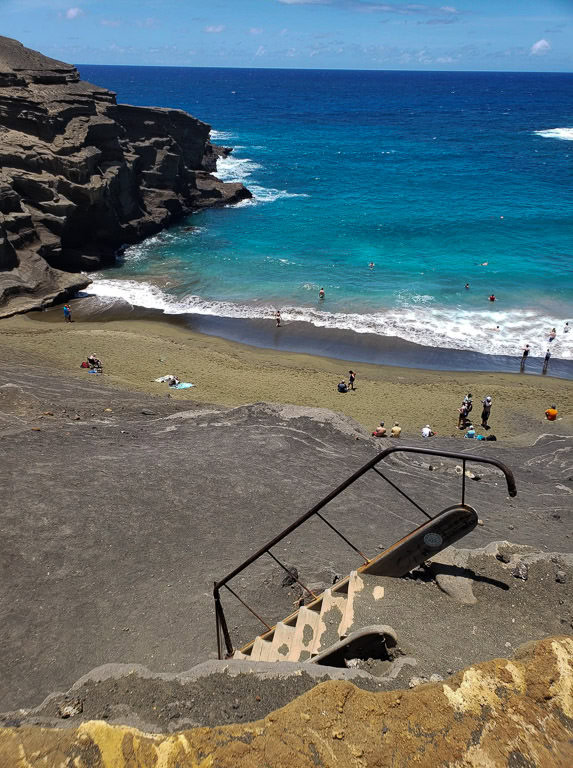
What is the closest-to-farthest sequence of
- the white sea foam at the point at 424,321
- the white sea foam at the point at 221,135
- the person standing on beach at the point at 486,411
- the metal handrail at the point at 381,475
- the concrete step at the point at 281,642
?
the metal handrail at the point at 381,475 → the concrete step at the point at 281,642 → the person standing on beach at the point at 486,411 → the white sea foam at the point at 424,321 → the white sea foam at the point at 221,135

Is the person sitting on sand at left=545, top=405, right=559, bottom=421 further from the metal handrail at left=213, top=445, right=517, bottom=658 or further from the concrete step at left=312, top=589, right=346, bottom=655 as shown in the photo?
the concrete step at left=312, top=589, right=346, bottom=655

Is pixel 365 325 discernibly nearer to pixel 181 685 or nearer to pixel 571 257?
pixel 571 257

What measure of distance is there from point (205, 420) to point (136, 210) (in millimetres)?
35196

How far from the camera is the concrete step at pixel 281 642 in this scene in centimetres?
858

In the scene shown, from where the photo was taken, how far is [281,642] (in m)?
8.80

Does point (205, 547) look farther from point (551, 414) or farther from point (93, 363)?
point (551, 414)

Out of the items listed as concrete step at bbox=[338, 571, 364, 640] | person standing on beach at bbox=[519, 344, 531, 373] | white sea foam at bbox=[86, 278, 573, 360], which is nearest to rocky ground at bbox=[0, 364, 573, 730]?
concrete step at bbox=[338, 571, 364, 640]

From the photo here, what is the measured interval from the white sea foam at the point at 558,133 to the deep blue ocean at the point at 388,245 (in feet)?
14.8

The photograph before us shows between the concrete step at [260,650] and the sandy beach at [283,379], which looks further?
the sandy beach at [283,379]

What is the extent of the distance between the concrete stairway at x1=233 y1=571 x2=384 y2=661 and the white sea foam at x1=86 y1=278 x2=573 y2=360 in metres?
23.1

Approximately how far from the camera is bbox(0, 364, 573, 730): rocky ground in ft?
24.8

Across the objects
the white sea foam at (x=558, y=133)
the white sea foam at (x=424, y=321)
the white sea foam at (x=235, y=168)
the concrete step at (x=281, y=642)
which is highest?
the white sea foam at (x=558, y=133)

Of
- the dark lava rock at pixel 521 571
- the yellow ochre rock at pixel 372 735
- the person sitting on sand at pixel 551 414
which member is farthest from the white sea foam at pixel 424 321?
the yellow ochre rock at pixel 372 735

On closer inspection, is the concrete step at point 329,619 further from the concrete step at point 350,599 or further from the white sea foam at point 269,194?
the white sea foam at point 269,194
